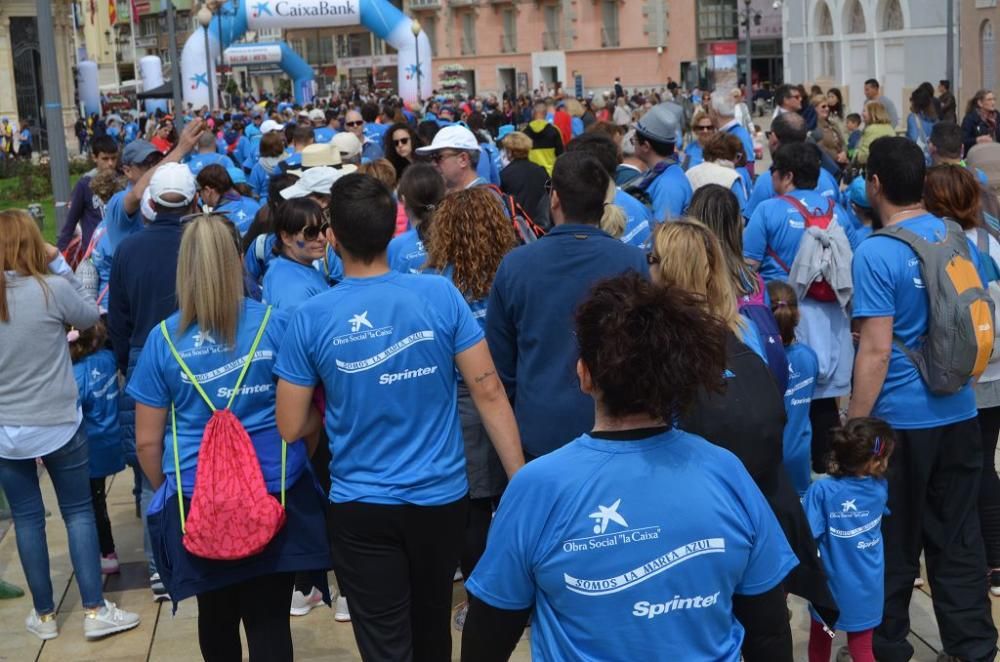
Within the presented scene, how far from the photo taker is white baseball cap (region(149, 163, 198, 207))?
5.73m

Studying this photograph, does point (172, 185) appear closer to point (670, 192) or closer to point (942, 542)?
point (670, 192)

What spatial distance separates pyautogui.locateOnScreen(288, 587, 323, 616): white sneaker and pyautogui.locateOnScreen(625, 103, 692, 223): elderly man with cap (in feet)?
9.61

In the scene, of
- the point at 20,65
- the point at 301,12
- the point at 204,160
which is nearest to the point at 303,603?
the point at 204,160

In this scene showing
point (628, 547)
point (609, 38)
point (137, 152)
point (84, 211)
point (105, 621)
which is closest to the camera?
point (628, 547)

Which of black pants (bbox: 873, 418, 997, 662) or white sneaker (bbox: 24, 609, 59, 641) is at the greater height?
black pants (bbox: 873, 418, 997, 662)

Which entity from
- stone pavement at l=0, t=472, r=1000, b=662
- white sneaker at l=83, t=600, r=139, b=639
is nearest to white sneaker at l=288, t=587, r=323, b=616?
stone pavement at l=0, t=472, r=1000, b=662

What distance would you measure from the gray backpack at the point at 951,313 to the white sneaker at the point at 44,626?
388 centimetres

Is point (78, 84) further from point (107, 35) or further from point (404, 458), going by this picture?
point (404, 458)

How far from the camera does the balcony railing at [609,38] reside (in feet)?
230

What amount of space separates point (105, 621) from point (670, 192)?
3930mm

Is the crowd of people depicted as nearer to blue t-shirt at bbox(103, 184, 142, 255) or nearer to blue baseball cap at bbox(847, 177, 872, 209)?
blue t-shirt at bbox(103, 184, 142, 255)

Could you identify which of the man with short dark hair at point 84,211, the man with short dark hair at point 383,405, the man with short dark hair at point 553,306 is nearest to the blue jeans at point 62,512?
the man with short dark hair at point 383,405

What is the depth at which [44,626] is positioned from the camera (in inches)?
233

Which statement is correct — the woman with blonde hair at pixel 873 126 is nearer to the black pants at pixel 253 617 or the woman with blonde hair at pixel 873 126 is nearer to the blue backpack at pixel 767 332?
the blue backpack at pixel 767 332
